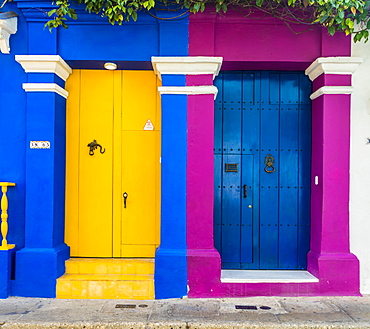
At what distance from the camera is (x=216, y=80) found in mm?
5559

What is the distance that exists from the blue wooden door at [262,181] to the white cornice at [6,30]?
2912mm

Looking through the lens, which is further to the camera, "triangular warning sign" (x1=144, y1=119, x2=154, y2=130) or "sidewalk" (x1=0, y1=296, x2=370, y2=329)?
"triangular warning sign" (x1=144, y1=119, x2=154, y2=130)

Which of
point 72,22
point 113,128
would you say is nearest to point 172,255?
point 113,128

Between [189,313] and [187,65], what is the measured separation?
3089 millimetres

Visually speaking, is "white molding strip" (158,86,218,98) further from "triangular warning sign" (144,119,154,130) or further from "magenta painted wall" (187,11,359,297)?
"triangular warning sign" (144,119,154,130)

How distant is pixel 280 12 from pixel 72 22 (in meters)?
2.74

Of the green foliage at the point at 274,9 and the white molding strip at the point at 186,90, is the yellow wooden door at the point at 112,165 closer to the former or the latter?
the white molding strip at the point at 186,90

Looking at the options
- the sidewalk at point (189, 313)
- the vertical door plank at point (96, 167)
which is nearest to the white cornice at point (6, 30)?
the vertical door plank at point (96, 167)

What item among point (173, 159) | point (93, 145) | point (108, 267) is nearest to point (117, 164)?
point (93, 145)

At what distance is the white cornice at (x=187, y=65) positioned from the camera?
16.2 feet

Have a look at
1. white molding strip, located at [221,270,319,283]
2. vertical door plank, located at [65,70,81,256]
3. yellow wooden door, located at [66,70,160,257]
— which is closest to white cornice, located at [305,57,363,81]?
yellow wooden door, located at [66,70,160,257]

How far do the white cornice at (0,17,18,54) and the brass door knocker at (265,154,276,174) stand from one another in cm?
384

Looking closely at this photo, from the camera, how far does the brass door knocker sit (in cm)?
550

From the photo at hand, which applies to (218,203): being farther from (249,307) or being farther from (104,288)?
(104,288)
